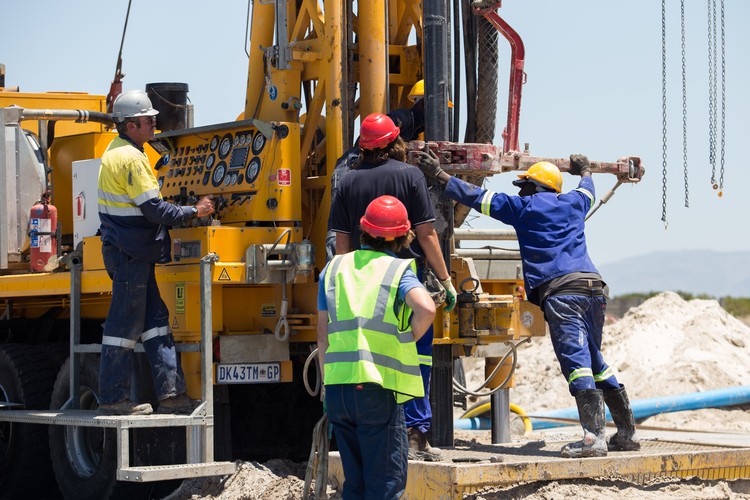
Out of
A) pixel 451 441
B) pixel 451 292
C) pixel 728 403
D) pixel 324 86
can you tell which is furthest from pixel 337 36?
pixel 728 403

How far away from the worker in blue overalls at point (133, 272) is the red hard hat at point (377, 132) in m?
1.41

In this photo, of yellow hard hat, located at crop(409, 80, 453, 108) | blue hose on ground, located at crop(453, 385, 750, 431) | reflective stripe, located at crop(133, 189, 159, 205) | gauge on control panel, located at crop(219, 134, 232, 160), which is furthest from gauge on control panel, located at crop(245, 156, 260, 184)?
blue hose on ground, located at crop(453, 385, 750, 431)

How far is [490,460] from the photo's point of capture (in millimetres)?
7523

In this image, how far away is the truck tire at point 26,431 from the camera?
9977 mm

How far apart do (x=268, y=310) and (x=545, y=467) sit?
2.38 meters

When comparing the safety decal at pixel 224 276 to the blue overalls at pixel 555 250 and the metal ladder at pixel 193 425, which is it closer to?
the metal ladder at pixel 193 425

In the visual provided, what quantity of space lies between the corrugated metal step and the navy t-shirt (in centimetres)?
170

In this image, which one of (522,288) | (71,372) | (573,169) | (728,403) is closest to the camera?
(573,169)

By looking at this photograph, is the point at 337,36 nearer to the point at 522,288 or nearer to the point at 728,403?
Answer: the point at 522,288

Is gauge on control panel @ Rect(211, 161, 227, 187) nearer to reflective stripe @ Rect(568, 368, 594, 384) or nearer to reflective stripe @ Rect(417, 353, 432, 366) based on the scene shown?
reflective stripe @ Rect(417, 353, 432, 366)

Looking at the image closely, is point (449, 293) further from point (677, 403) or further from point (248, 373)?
point (677, 403)

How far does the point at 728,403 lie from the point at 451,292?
331 inches

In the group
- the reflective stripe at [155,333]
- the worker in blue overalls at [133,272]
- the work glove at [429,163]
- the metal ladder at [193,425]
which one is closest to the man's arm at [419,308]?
the work glove at [429,163]

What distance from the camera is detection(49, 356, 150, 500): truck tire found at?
8898mm
